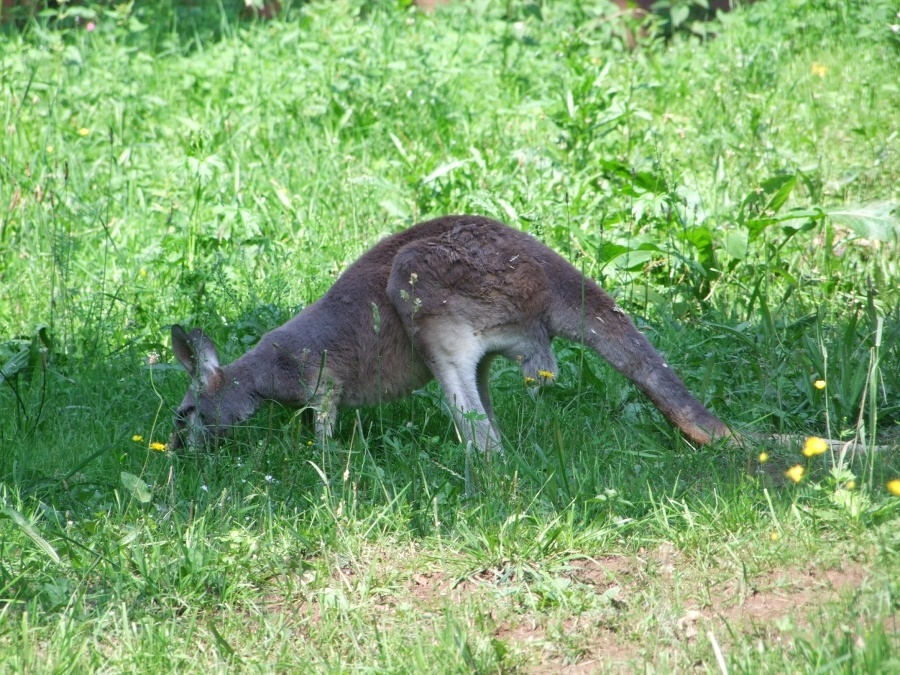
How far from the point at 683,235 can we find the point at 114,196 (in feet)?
12.4

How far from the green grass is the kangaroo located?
0.57ft

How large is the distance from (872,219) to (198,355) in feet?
11.7

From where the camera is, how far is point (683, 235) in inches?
227

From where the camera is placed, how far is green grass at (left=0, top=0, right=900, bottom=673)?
3.25 m

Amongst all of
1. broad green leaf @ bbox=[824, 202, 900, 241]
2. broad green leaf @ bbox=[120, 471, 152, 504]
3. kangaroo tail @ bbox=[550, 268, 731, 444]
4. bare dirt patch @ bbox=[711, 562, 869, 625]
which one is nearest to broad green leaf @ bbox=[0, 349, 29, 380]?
broad green leaf @ bbox=[120, 471, 152, 504]

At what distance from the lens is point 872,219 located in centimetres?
552

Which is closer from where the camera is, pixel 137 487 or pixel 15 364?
pixel 137 487

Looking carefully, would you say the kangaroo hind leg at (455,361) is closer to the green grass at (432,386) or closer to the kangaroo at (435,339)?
the kangaroo at (435,339)

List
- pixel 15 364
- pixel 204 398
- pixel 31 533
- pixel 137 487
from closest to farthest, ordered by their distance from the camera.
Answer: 1. pixel 31 533
2. pixel 137 487
3. pixel 204 398
4. pixel 15 364

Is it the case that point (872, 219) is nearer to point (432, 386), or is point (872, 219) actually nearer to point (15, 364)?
point (432, 386)

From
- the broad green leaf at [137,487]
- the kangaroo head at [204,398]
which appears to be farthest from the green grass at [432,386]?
the kangaroo head at [204,398]

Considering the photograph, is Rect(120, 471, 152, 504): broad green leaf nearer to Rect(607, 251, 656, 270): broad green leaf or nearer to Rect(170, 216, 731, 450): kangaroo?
Rect(170, 216, 731, 450): kangaroo

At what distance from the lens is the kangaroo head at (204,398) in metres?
4.67

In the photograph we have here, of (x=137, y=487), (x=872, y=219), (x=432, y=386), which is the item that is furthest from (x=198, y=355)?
(x=872, y=219)
